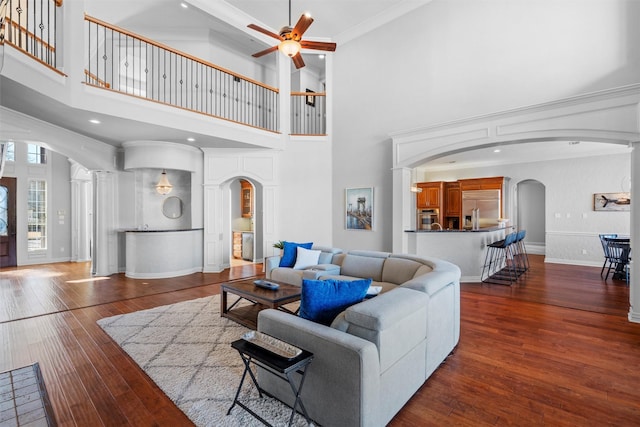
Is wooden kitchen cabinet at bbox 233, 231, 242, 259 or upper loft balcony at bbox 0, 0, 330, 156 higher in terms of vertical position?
upper loft balcony at bbox 0, 0, 330, 156

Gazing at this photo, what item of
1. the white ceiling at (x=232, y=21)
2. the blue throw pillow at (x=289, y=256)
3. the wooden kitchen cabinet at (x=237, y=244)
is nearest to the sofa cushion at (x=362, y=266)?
the blue throw pillow at (x=289, y=256)

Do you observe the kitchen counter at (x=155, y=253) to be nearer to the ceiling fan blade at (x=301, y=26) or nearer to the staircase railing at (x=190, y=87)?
the staircase railing at (x=190, y=87)

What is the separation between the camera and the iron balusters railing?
7.64 m

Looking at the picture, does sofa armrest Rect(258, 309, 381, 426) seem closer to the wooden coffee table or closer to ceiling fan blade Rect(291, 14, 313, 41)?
the wooden coffee table

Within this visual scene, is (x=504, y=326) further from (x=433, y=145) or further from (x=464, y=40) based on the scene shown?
(x=464, y=40)

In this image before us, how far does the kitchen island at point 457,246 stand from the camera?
5.79 meters

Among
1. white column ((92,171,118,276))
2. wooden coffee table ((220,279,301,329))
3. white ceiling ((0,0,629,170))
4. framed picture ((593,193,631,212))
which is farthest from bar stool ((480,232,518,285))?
white column ((92,171,118,276))

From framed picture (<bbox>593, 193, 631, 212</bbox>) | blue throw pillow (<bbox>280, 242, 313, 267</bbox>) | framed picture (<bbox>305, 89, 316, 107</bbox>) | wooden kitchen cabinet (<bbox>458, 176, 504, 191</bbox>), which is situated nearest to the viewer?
blue throw pillow (<bbox>280, 242, 313, 267</bbox>)

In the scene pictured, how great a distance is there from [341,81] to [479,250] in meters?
4.76

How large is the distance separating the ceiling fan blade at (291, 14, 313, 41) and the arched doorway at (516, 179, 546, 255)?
9.02 m

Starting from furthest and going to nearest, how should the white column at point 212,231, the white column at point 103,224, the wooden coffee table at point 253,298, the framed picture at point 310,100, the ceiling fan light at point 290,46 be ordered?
the framed picture at point 310,100
the white column at point 212,231
the white column at point 103,224
the ceiling fan light at point 290,46
the wooden coffee table at point 253,298

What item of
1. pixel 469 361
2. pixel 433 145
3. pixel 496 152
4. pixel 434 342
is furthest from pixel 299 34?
pixel 496 152

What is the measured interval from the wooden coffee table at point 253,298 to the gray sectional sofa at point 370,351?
997 mm

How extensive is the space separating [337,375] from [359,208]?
204 inches
